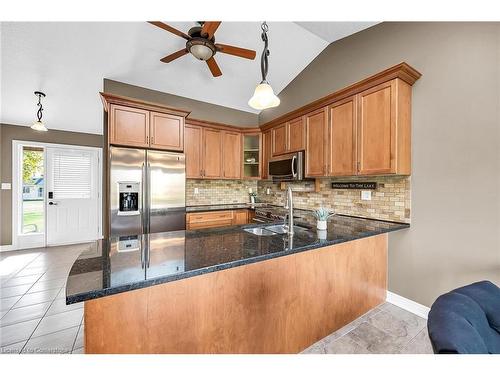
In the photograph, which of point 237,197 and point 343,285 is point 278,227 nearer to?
point 343,285

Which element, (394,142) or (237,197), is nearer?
(394,142)

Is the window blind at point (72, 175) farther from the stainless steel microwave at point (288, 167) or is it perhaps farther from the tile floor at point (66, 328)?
the stainless steel microwave at point (288, 167)

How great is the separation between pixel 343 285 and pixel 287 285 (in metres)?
0.68

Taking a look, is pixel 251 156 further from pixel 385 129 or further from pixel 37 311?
pixel 37 311

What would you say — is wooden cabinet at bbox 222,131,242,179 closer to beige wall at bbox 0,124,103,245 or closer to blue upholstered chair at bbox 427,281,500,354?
blue upholstered chair at bbox 427,281,500,354

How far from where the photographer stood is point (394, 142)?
6.72 ft

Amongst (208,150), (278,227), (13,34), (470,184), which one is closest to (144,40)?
(13,34)

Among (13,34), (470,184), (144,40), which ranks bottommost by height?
(470,184)

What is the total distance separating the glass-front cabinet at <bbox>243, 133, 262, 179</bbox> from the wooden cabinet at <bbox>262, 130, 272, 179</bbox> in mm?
107

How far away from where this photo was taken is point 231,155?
3.97 metres

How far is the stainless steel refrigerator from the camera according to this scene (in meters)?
2.73

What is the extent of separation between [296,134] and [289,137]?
0.17 m

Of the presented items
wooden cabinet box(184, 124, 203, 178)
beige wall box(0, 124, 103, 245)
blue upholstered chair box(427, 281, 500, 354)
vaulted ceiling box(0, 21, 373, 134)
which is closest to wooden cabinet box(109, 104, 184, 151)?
wooden cabinet box(184, 124, 203, 178)

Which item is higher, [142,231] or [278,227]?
[278,227]
